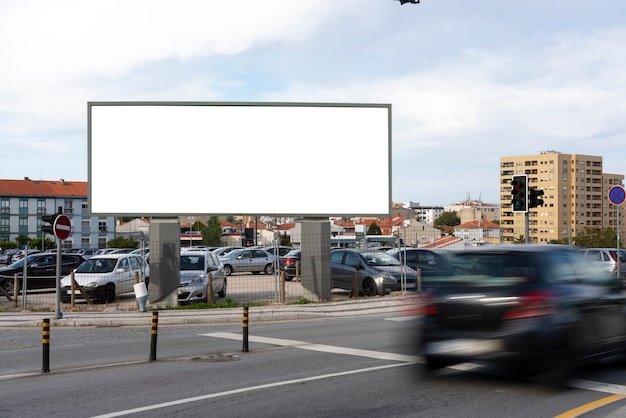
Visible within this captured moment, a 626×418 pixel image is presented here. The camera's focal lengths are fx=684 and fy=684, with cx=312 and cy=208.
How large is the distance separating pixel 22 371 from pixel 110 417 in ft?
12.5

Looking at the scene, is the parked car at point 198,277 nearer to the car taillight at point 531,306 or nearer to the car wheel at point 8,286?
the car wheel at point 8,286

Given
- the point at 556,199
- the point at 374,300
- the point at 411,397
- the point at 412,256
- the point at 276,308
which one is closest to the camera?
the point at 411,397

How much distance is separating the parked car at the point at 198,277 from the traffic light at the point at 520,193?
30.6 ft

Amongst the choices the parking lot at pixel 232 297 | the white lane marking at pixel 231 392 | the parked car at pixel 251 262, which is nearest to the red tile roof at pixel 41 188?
the parked car at pixel 251 262

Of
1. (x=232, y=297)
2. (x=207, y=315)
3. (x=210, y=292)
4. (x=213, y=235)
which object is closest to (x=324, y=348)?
(x=207, y=315)

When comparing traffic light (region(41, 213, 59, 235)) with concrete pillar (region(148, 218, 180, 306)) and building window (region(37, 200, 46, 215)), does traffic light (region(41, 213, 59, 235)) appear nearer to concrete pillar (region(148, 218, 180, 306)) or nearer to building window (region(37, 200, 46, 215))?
concrete pillar (region(148, 218, 180, 306))

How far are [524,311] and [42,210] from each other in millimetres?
114489

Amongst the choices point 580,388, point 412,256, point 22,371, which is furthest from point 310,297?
point 580,388

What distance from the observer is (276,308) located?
63.1 ft

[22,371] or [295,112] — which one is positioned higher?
[295,112]

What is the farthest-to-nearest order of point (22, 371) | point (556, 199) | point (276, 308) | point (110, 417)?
point (556, 199)
point (276, 308)
point (22, 371)
point (110, 417)

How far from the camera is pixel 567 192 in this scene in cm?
16462

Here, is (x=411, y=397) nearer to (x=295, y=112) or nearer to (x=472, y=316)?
(x=472, y=316)

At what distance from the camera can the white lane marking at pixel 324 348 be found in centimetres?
1034
